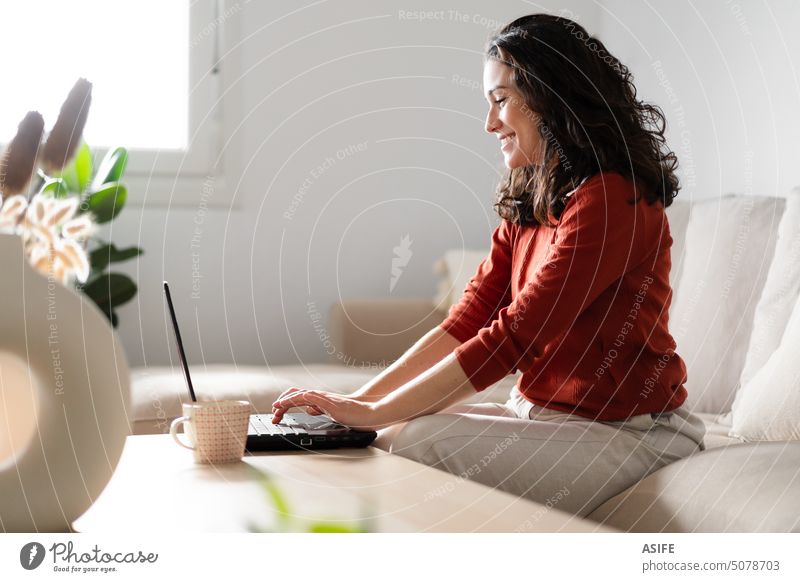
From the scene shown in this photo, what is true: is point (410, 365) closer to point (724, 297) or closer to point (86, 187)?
point (724, 297)

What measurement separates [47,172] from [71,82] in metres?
0.21

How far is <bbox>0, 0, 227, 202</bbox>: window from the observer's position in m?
2.24

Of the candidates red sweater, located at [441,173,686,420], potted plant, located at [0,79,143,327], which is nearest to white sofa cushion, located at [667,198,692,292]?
red sweater, located at [441,173,686,420]

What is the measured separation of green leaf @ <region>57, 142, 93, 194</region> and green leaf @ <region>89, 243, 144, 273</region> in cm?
15

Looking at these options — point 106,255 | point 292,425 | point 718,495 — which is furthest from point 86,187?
point 718,495

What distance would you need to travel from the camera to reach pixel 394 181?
101 inches

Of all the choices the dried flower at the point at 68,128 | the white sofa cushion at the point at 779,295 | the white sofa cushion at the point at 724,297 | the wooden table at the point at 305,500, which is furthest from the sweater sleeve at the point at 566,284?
the dried flower at the point at 68,128

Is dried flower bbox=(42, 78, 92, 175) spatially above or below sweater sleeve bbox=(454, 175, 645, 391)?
above

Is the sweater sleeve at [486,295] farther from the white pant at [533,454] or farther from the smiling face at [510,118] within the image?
the white pant at [533,454]

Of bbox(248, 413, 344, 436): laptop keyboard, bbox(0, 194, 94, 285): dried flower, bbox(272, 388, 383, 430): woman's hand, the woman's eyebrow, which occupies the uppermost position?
the woman's eyebrow

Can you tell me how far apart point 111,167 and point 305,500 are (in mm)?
1623

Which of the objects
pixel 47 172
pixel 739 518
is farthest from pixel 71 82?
pixel 739 518

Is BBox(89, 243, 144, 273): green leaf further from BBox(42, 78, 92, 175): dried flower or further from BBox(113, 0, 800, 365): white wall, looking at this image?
BBox(42, 78, 92, 175): dried flower

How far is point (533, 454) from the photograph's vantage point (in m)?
Answer: 1.08
